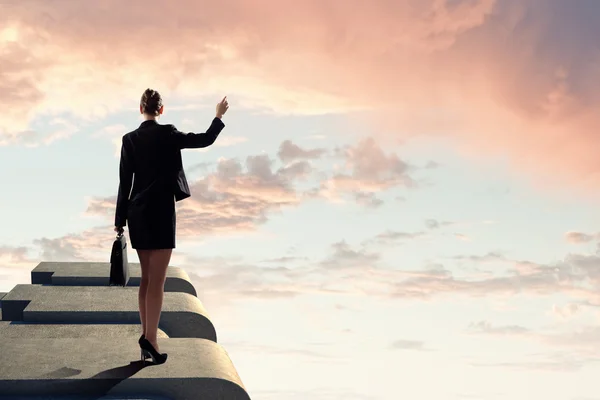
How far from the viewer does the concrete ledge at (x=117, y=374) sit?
27.2 ft

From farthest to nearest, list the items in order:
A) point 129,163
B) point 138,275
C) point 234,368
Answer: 1. point 138,275
2. point 234,368
3. point 129,163

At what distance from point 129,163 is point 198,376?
7.44 ft

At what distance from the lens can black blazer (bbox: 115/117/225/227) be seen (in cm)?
856

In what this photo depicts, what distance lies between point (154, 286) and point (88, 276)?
33.0 ft

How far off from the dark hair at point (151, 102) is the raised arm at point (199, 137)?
379 mm

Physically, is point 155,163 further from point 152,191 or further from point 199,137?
point 199,137

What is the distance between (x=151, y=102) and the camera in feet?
29.0

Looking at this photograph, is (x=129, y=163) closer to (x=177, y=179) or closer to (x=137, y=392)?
(x=177, y=179)

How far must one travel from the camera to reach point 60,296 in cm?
1523

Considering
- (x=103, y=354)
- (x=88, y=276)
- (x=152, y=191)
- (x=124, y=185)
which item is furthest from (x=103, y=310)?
(x=152, y=191)

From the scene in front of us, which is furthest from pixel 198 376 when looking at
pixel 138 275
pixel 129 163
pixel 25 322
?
pixel 138 275

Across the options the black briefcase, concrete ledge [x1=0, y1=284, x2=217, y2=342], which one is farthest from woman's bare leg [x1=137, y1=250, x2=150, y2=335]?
concrete ledge [x1=0, y1=284, x2=217, y2=342]

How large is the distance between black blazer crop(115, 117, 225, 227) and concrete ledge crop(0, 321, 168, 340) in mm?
3594

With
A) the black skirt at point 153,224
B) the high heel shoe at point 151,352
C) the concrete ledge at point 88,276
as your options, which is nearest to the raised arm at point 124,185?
the black skirt at point 153,224
